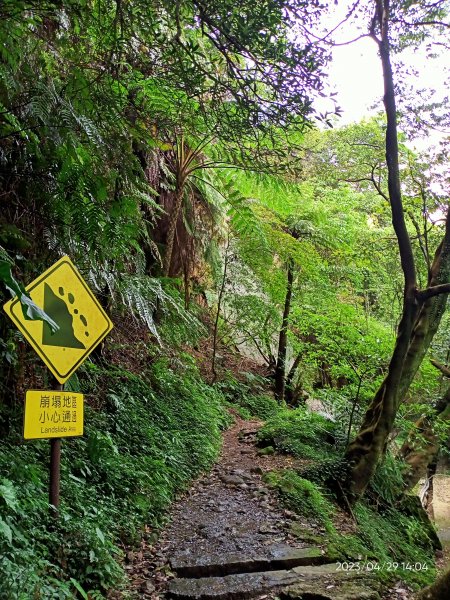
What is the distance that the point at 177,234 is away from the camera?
8945mm

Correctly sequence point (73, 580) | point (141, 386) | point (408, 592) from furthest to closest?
point (141, 386)
point (408, 592)
point (73, 580)

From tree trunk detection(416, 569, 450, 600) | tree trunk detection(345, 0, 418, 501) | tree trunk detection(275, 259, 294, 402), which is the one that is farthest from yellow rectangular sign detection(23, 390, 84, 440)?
tree trunk detection(275, 259, 294, 402)

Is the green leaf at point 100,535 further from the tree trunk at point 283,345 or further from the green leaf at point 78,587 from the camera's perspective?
the tree trunk at point 283,345

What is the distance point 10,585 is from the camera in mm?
2135

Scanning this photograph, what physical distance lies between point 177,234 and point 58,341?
6313 mm

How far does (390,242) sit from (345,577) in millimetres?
6748

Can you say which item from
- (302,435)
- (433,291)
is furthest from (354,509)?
(433,291)

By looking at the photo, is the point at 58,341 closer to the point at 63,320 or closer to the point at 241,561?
the point at 63,320

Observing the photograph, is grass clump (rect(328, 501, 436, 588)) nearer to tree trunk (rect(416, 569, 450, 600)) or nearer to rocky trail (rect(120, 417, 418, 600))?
rocky trail (rect(120, 417, 418, 600))

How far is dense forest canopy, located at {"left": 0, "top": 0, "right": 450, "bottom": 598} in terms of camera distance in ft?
9.62

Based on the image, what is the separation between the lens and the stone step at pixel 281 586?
3174mm

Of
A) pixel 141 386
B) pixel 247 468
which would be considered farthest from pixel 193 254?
pixel 247 468

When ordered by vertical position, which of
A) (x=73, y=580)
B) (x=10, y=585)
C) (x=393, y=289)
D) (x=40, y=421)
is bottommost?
(x=73, y=580)

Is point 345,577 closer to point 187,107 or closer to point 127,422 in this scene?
point 127,422
